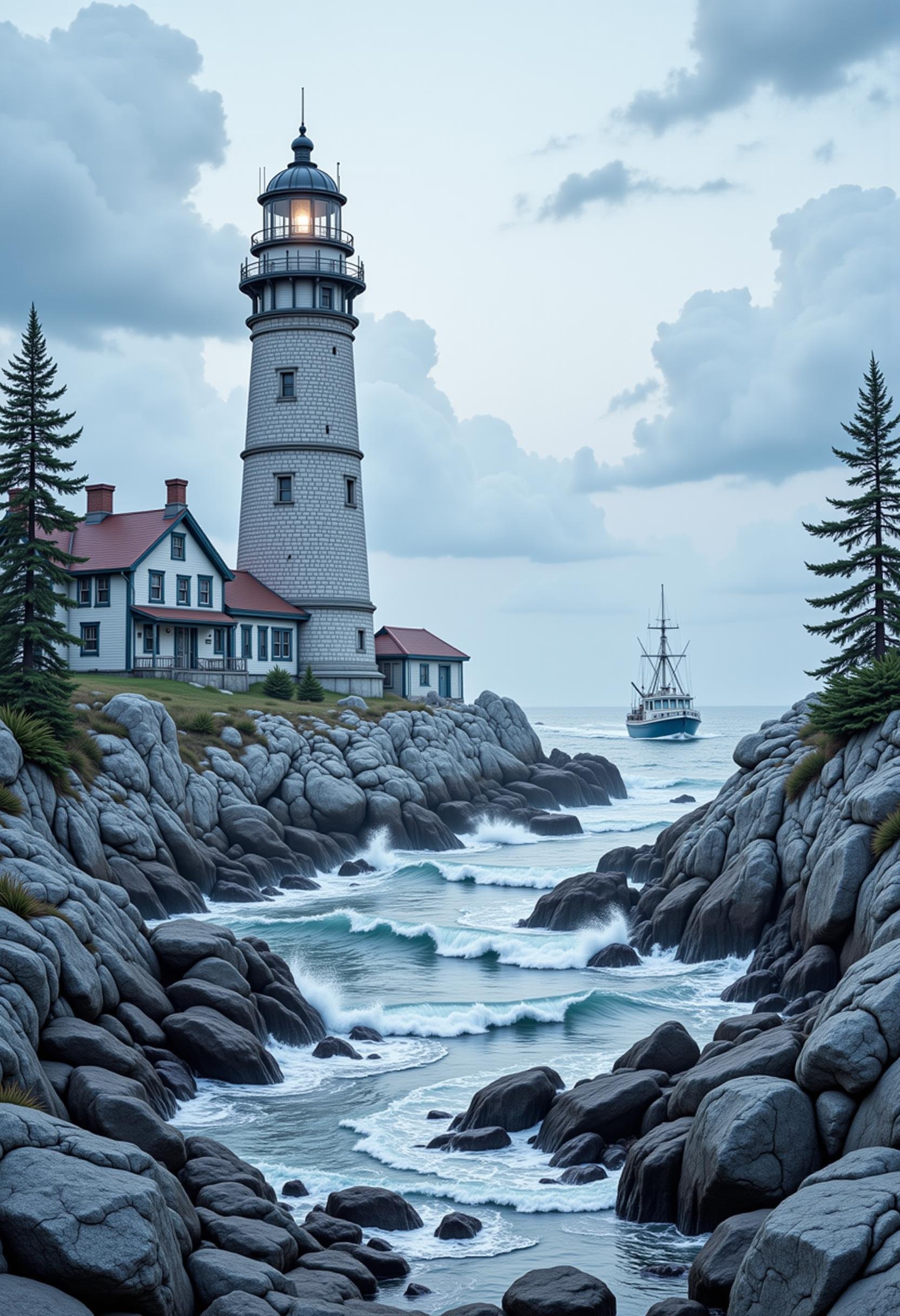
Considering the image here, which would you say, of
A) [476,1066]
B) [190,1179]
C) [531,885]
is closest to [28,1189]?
[190,1179]

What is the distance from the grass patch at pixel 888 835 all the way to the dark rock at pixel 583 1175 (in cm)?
715

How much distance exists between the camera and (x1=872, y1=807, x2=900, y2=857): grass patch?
18297 mm

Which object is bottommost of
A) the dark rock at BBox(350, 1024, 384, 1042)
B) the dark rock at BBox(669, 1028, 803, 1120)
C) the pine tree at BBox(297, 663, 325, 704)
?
the dark rock at BBox(350, 1024, 384, 1042)

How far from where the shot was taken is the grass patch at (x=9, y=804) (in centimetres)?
1912

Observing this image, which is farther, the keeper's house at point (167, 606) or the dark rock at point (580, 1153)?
the keeper's house at point (167, 606)

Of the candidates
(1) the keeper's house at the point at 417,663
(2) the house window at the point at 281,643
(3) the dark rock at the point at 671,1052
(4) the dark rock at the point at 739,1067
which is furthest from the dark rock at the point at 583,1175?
(1) the keeper's house at the point at 417,663

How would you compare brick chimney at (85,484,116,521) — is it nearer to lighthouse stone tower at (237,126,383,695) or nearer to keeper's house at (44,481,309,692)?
keeper's house at (44,481,309,692)

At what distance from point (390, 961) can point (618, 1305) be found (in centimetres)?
1635

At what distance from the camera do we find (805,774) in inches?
947

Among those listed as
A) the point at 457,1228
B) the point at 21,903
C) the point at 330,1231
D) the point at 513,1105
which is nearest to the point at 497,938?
the point at 513,1105

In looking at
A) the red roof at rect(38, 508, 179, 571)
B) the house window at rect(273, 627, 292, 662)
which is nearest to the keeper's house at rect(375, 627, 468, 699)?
the house window at rect(273, 627, 292, 662)

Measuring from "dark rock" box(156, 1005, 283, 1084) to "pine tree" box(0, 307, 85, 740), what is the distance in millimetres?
12491

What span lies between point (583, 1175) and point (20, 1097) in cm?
654

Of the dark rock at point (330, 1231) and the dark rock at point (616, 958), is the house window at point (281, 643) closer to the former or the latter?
the dark rock at point (616, 958)
